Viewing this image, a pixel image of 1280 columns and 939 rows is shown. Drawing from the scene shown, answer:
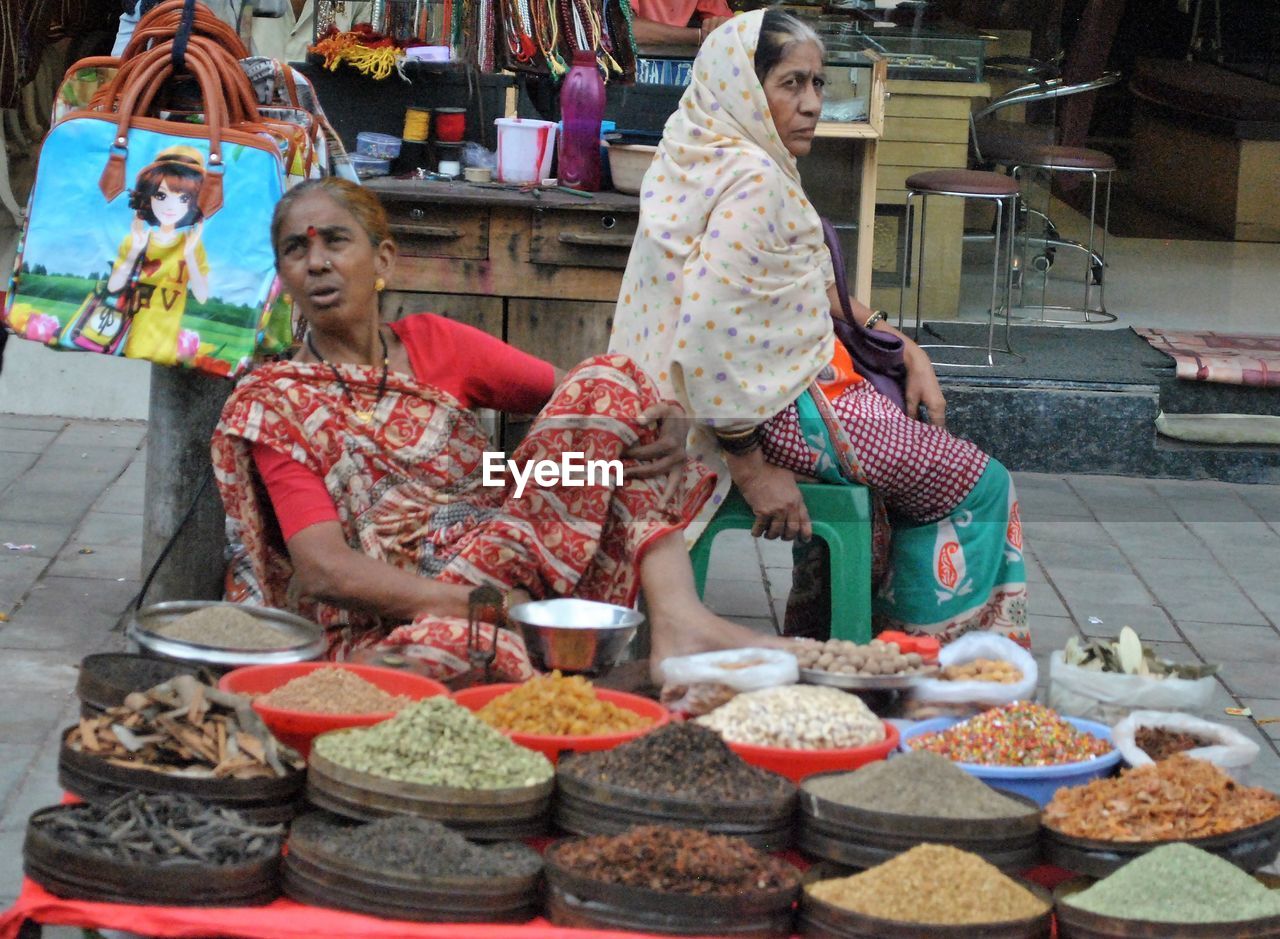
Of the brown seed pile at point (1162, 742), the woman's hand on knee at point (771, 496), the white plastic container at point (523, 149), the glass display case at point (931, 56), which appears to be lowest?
the brown seed pile at point (1162, 742)

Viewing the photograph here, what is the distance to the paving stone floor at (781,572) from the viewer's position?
3715 millimetres

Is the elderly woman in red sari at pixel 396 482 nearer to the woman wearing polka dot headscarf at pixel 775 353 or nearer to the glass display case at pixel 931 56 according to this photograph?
the woman wearing polka dot headscarf at pixel 775 353

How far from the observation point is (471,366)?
3.40m

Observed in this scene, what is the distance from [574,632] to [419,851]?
84cm

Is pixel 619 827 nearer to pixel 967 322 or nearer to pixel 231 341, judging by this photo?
pixel 231 341

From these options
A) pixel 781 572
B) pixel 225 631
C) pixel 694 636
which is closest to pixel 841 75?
pixel 781 572

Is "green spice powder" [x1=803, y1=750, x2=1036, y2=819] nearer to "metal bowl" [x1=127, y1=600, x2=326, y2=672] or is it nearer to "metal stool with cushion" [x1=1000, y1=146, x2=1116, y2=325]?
"metal bowl" [x1=127, y1=600, x2=326, y2=672]

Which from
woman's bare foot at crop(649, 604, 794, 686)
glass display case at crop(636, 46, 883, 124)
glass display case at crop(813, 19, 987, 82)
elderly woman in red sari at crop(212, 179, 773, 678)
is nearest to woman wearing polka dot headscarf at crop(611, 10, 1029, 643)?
elderly woman in red sari at crop(212, 179, 773, 678)

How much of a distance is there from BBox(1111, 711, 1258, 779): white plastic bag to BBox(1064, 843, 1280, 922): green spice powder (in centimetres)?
33

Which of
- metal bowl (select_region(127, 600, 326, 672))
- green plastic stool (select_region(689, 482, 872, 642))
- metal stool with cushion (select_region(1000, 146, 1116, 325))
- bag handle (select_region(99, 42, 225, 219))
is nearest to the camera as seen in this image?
metal bowl (select_region(127, 600, 326, 672))

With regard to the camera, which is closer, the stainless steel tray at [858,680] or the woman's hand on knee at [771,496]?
the stainless steel tray at [858,680]

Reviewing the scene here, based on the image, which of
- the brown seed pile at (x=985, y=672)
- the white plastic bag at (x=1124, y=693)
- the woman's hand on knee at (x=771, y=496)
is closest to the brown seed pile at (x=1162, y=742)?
the white plastic bag at (x=1124, y=693)

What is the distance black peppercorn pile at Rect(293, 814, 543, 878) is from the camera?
2061mm

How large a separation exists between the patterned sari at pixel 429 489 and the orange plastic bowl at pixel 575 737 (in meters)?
0.57
